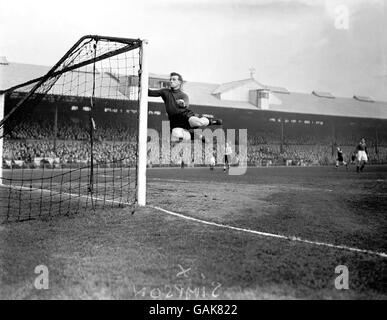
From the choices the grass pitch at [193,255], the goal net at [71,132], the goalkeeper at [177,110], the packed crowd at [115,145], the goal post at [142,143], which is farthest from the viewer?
the packed crowd at [115,145]

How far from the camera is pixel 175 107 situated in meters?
8.71

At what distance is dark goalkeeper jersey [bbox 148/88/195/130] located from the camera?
8.72 m

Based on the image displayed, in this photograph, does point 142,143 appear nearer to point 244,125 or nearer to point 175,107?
point 175,107

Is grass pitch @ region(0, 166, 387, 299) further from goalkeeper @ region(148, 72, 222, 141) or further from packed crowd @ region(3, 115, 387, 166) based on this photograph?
packed crowd @ region(3, 115, 387, 166)

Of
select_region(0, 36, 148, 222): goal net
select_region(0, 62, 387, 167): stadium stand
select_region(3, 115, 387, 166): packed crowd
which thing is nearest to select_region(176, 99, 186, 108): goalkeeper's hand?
select_region(0, 36, 148, 222): goal net

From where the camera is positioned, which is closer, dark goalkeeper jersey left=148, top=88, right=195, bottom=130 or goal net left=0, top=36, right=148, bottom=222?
dark goalkeeper jersey left=148, top=88, right=195, bottom=130

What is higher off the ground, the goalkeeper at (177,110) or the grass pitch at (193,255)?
the goalkeeper at (177,110)

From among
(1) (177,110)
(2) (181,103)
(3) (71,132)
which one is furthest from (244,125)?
(2) (181,103)

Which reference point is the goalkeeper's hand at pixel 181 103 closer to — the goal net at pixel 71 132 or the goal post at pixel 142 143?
the goal post at pixel 142 143

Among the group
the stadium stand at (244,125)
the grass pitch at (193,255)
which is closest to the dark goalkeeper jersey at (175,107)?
the grass pitch at (193,255)

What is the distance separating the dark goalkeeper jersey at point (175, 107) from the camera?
872 cm

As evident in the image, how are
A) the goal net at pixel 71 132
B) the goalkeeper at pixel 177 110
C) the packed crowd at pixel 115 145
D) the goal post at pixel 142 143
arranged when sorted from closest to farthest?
the goal post at pixel 142 143
the goalkeeper at pixel 177 110
the goal net at pixel 71 132
the packed crowd at pixel 115 145

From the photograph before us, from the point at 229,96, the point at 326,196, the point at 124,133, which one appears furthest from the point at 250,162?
the point at 326,196

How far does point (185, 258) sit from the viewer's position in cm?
456
